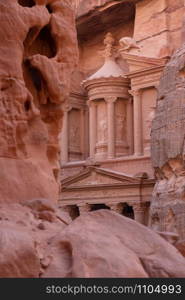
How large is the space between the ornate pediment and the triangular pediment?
17.4 feet

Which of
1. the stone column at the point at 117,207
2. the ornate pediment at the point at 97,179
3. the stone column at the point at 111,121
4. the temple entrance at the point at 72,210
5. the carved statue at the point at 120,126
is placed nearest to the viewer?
the ornate pediment at the point at 97,179

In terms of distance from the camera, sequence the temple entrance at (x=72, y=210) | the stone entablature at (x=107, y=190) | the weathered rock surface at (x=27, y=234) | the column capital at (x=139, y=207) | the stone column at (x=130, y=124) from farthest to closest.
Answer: the stone column at (x=130, y=124) < the temple entrance at (x=72, y=210) < the stone entablature at (x=107, y=190) < the column capital at (x=139, y=207) < the weathered rock surface at (x=27, y=234)

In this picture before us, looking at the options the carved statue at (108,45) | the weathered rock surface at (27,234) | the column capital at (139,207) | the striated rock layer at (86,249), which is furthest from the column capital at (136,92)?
the striated rock layer at (86,249)

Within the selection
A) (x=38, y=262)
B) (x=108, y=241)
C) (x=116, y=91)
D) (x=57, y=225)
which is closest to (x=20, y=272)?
(x=38, y=262)

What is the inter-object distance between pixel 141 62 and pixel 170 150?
35.8 ft

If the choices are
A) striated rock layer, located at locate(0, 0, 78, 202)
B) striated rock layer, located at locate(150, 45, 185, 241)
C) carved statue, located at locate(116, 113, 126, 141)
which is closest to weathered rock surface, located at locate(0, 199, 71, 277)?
striated rock layer, located at locate(0, 0, 78, 202)

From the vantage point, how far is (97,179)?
21.8 m

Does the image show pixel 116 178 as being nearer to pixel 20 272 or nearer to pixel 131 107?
pixel 131 107

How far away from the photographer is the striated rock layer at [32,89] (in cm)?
480

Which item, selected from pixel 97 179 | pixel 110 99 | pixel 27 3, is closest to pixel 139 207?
pixel 97 179

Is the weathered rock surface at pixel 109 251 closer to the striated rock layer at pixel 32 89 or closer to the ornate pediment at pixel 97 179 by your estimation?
the striated rock layer at pixel 32 89

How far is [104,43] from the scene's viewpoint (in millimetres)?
27641

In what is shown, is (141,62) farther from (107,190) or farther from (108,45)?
(107,190)

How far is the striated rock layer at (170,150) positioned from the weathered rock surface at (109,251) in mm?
8913
